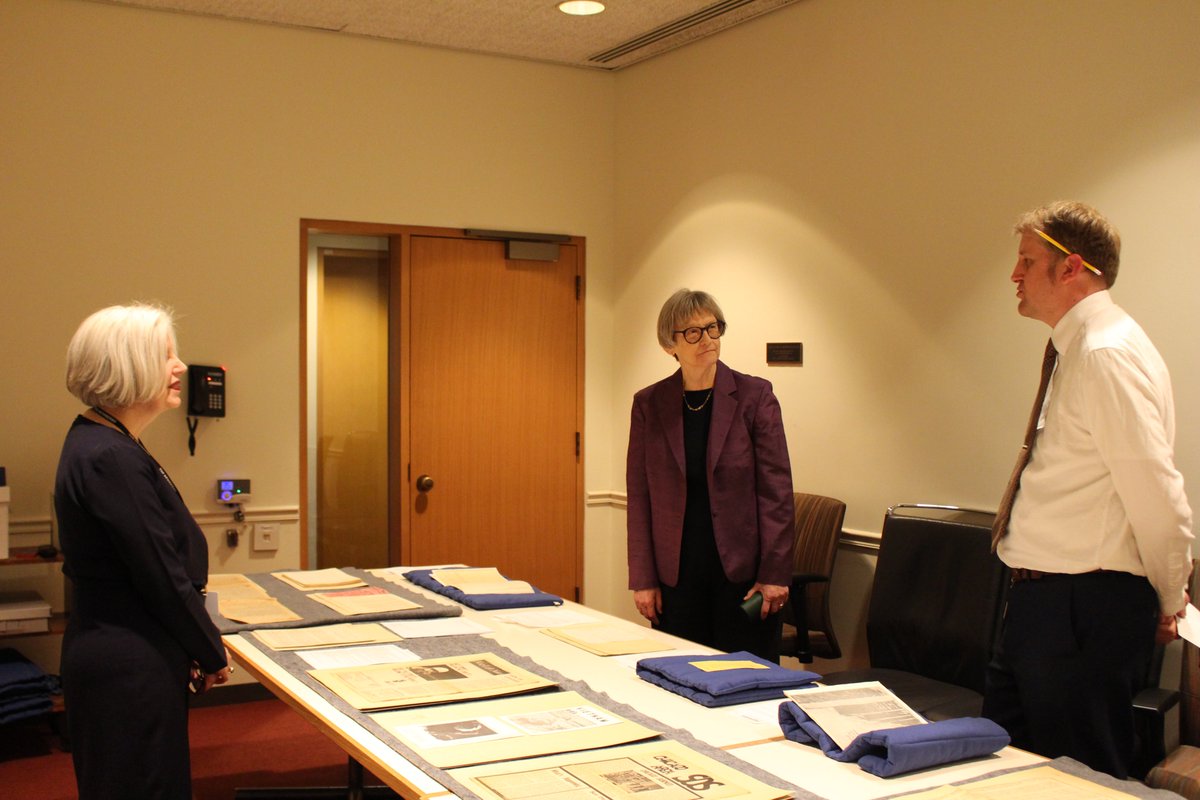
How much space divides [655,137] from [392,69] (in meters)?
1.32

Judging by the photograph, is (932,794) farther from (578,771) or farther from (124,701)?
(124,701)

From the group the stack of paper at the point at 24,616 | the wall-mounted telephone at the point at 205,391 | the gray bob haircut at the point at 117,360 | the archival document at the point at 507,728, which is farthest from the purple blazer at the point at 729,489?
the stack of paper at the point at 24,616

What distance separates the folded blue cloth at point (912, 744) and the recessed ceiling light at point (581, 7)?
346 cm

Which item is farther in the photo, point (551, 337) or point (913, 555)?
point (551, 337)

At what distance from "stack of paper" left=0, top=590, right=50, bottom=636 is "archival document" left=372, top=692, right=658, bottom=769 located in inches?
112

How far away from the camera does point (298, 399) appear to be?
5.20 m

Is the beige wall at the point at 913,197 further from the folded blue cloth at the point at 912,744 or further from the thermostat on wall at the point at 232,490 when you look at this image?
the thermostat on wall at the point at 232,490

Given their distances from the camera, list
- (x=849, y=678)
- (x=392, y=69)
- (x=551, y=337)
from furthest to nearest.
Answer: (x=551, y=337) → (x=392, y=69) → (x=849, y=678)

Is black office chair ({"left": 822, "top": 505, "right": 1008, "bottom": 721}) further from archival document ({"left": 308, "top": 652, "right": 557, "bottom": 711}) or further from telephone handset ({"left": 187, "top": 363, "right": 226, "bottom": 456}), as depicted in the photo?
telephone handset ({"left": 187, "top": 363, "right": 226, "bottom": 456})

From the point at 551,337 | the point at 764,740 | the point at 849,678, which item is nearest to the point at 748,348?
Answer: the point at 551,337

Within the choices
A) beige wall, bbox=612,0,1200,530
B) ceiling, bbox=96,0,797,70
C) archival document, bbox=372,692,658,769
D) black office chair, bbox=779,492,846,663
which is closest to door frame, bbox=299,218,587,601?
ceiling, bbox=96,0,797,70

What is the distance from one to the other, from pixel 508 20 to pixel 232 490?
2433 millimetres

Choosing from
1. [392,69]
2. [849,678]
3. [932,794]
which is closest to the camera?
[932,794]

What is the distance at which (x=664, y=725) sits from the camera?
2229mm
